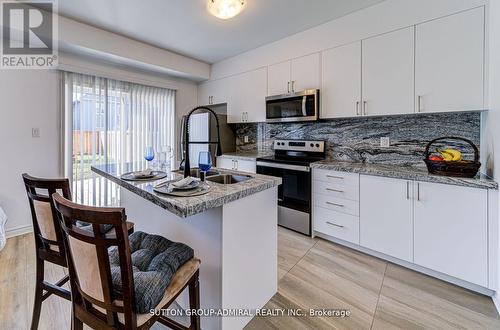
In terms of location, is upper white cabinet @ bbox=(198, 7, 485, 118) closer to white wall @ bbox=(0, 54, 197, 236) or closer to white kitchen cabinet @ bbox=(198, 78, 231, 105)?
white kitchen cabinet @ bbox=(198, 78, 231, 105)

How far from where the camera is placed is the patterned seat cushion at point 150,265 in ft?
3.02

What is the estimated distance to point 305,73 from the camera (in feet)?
9.76

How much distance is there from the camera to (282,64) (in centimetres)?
322

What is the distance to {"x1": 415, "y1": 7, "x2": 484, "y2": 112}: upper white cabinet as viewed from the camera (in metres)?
1.89

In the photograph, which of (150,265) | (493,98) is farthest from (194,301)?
(493,98)

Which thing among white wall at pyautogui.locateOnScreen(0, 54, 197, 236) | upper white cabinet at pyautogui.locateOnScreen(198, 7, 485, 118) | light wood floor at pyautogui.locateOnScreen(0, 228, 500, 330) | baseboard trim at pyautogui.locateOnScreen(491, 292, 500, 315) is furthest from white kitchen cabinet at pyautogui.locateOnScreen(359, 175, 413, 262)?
white wall at pyautogui.locateOnScreen(0, 54, 197, 236)

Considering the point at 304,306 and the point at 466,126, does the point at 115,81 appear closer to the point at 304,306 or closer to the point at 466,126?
the point at 304,306

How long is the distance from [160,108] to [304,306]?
3705mm

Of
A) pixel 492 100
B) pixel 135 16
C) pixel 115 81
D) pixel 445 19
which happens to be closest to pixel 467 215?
pixel 492 100

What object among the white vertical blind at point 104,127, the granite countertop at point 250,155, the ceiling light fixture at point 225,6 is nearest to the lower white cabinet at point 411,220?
the granite countertop at point 250,155

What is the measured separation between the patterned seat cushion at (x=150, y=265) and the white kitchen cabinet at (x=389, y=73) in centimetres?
230

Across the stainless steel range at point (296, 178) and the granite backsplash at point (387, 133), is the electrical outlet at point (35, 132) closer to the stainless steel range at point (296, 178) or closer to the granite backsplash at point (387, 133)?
the stainless steel range at point (296, 178)

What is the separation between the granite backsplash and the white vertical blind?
7.46 feet

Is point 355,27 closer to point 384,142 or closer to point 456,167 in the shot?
point 384,142
